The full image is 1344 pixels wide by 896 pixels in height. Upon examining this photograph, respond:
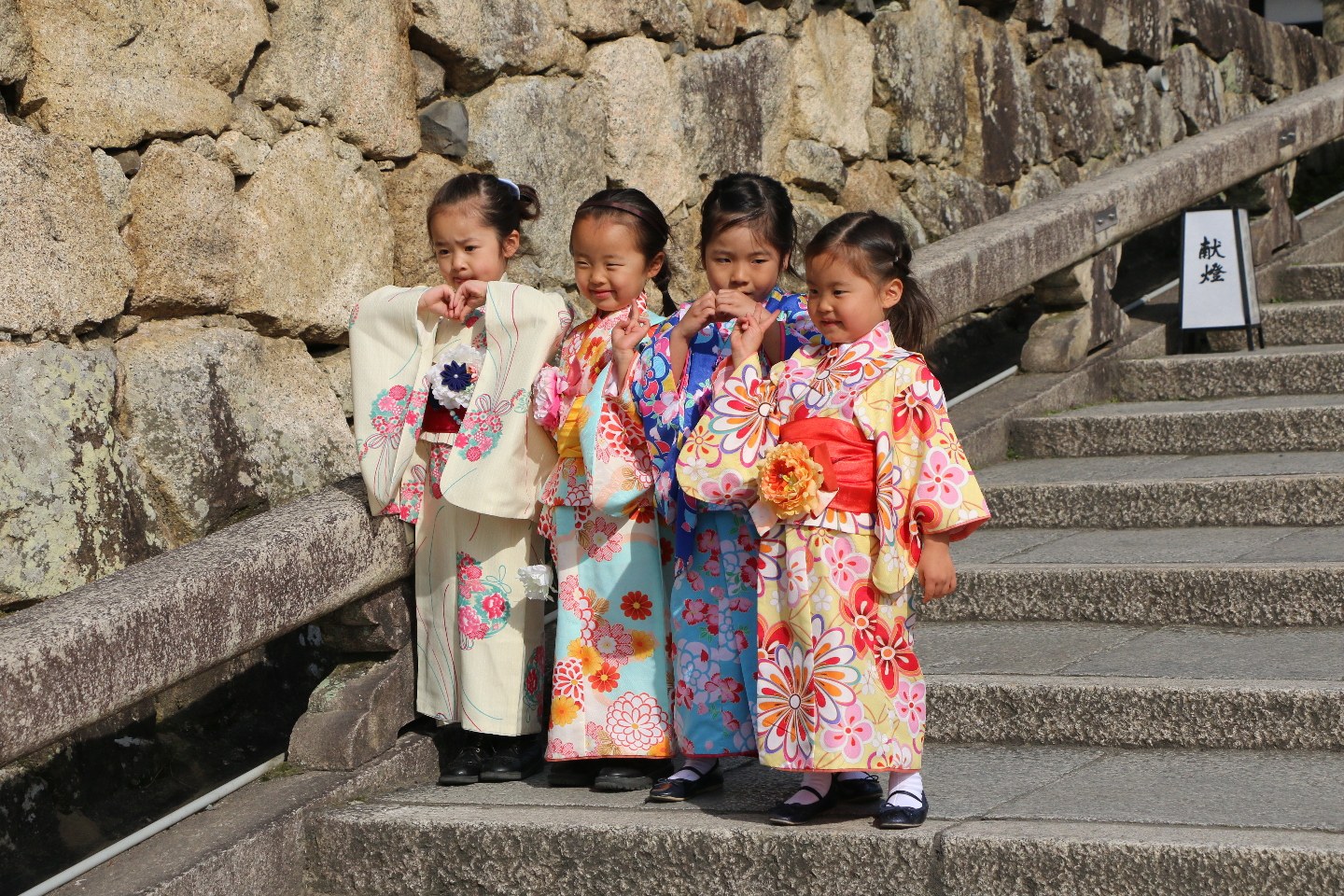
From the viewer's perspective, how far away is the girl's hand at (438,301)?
3.09 m

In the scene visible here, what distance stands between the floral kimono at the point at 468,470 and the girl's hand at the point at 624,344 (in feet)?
0.66

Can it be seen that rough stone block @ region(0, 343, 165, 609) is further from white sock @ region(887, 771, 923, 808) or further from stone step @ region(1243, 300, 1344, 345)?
stone step @ region(1243, 300, 1344, 345)

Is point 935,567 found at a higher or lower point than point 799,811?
higher

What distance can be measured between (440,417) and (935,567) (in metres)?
1.20

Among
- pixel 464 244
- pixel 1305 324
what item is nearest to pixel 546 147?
pixel 464 244

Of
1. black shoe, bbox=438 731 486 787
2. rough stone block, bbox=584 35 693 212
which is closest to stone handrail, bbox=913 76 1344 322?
rough stone block, bbox=584 35 693 212

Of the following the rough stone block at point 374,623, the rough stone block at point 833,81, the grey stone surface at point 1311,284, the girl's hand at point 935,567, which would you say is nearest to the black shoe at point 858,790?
the girl's hand at point 935,567

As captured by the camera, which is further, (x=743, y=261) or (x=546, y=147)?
(x=546, y=147)

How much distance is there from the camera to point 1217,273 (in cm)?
544

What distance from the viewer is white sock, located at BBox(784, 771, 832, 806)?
2.66 metres

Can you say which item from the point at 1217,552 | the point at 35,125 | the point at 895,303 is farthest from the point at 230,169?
the point at 1217,552

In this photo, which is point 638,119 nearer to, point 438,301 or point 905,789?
point 438,301

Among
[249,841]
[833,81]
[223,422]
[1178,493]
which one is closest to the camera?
[249,841]

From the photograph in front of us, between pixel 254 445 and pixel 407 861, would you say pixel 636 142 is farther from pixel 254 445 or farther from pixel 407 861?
pixel 407 861
